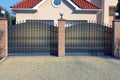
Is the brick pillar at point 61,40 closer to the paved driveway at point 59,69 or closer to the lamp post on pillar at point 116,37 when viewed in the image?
the paved driveway at point 59,69

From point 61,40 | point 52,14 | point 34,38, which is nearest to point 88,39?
point 61,40

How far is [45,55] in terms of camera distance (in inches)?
745

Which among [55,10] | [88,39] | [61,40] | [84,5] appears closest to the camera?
[61,40]

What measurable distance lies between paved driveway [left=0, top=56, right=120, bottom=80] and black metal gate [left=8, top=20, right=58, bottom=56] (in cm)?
162

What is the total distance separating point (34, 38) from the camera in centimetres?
1933

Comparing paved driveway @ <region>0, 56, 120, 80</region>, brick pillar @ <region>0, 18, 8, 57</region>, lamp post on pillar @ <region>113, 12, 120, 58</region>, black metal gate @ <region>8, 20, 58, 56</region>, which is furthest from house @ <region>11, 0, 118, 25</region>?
paved driveway @ <region>0, 56, 120, 80</region>

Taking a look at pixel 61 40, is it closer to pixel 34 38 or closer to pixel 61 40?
A: pixel 61 40

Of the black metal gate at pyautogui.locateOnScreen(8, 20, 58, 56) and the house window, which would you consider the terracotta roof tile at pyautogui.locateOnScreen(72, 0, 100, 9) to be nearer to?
the house window

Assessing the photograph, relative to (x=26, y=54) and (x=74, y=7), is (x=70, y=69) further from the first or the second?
(x=74, y=7)

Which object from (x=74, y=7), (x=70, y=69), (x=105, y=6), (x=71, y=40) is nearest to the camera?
(x=70, y=69)

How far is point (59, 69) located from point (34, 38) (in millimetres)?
5869

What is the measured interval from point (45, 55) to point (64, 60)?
2.30m

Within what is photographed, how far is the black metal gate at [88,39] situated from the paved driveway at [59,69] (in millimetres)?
1769

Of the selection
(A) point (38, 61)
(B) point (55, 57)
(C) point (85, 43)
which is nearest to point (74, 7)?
(C) point (85, 43)
